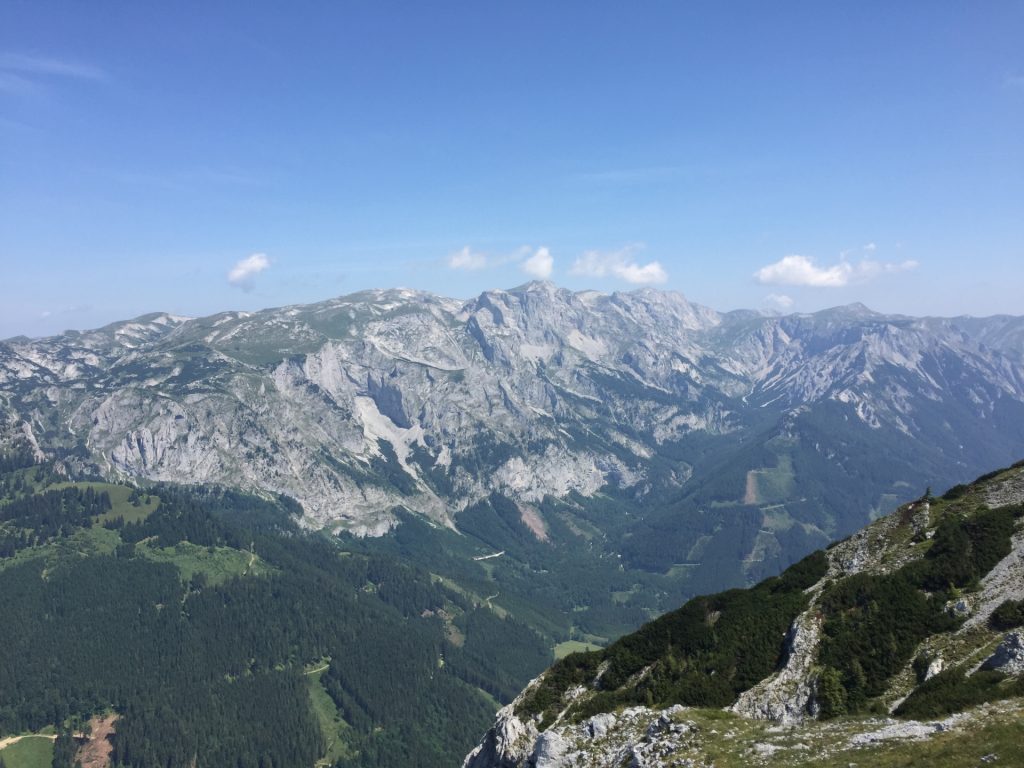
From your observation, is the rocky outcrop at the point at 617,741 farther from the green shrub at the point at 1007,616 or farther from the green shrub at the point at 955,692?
the green shrub at the point at 1007,616

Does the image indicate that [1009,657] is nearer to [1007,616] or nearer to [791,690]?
[1007,616]

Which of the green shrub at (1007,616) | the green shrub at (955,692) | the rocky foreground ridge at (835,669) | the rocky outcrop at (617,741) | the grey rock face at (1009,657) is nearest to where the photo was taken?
the green shrub at (955,692)

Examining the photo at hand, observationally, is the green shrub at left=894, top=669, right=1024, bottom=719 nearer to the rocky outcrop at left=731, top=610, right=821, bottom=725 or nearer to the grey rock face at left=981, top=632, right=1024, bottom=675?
the grey rock face at left=981, top=632, right=1024, bottom=675

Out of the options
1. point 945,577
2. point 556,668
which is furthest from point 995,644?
point 556,668

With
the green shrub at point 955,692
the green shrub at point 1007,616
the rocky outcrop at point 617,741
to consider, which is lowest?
the rocky outcrop at point 617,741

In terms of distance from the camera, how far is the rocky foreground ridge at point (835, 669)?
4584 centimetres

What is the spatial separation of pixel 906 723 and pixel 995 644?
13.5 meters

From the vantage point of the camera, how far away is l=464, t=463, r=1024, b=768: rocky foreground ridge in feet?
→ 150

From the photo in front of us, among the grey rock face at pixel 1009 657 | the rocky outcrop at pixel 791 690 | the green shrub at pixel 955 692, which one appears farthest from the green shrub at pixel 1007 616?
the rocky outcrop at pixel 791 690

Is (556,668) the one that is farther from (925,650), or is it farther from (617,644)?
(925,650)

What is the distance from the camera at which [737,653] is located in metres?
68.6

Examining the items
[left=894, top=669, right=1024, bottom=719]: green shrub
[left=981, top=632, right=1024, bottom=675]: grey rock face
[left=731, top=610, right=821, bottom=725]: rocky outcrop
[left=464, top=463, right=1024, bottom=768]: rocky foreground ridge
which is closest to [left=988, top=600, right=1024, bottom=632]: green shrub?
[left=464, top=463, right=1024, bottom=768]: rocky foreground ridge

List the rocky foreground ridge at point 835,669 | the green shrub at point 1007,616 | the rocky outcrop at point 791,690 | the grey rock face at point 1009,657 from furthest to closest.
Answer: the rocky outcrop at point 791,690 → the green shrub at point 1007,616 → the grey rock face at point 1009,657 → the rocky foreground ridge at point 835,669

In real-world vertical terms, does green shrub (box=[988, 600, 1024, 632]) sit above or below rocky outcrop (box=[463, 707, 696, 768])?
above
